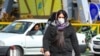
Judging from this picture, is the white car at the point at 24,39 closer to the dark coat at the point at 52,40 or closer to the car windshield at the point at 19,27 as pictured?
the car windshield at the point at 19,27

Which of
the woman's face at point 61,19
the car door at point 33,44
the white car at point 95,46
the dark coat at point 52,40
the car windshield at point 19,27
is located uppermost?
the woman's face at point 61,19

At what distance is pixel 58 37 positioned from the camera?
23.8 ft

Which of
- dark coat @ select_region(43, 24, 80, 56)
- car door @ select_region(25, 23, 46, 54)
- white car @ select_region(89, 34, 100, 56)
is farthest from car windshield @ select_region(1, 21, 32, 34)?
dark coat @ select_region(43, 24, 80, 56)

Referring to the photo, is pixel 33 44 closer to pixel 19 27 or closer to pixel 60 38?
pixel 19 27

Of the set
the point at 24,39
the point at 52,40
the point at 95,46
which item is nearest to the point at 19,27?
the point at 24,39

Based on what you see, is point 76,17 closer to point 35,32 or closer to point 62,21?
point 35,32

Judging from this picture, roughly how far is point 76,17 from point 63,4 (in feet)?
11.3

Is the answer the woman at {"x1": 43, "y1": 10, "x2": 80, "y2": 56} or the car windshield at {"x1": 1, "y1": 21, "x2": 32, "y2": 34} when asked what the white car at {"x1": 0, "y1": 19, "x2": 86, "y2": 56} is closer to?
the car windshield at {"x1": 1, "y1": 21, "x2": 32, "y2": 34}

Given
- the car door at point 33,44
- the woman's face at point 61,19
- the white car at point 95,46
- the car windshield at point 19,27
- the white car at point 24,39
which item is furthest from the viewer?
the white car at point 95,46

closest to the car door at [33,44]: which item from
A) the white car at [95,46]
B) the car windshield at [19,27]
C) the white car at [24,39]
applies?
the white car at [24,39]

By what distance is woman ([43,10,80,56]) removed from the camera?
23.6ft

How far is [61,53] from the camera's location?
725 centimetres

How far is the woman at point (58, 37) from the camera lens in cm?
720

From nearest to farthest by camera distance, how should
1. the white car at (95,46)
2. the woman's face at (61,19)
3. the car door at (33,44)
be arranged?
1. the woman's face at (61,19)
2. the car door at (33,44)
3. the white car at (95,46)
